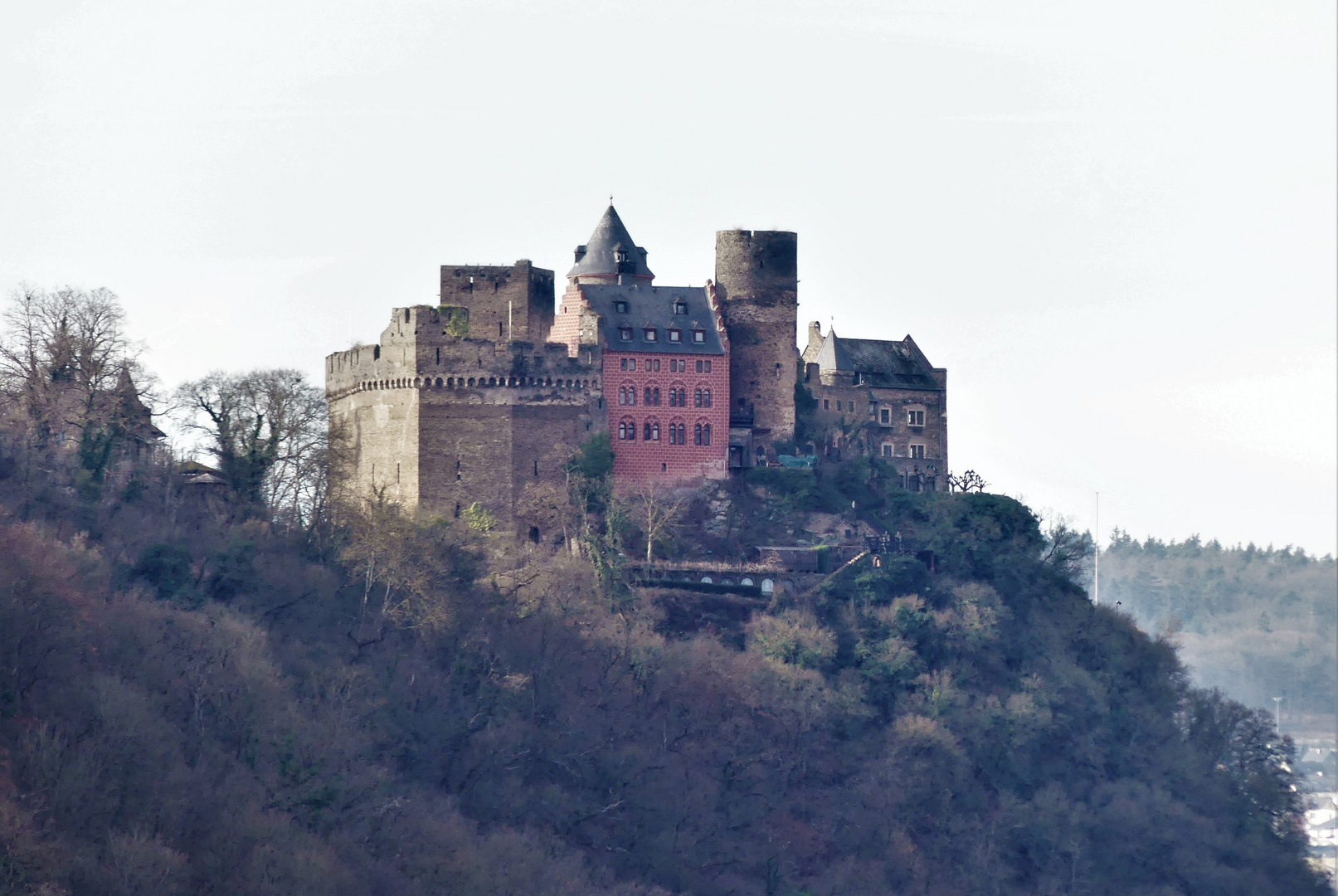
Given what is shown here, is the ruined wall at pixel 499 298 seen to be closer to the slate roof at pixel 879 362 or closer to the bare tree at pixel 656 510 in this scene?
the bare tree at pixel 656 510

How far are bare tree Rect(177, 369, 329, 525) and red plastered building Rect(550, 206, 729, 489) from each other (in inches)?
419

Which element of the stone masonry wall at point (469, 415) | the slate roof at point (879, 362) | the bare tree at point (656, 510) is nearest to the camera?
the stone masonry wall at point (469, 415)

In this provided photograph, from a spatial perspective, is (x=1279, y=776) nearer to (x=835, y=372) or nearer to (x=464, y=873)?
(x=835, y=372)

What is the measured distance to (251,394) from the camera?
80875 mm

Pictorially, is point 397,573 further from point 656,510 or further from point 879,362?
point 879,362

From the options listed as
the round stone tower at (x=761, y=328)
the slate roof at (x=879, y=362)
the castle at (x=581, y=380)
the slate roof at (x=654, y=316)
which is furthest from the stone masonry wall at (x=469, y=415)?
A: the slate roof at (x=879, y=362)

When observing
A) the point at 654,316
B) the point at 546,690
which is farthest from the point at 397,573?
the point at 654,316

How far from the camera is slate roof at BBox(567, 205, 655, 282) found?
90188 mm

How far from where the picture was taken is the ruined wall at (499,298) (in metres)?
83.8

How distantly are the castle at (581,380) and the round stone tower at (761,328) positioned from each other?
0.22 feet

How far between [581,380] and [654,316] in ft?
15.4

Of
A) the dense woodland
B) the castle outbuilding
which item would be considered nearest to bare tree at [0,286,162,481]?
the dense woodland

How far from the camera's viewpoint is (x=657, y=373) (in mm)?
85500

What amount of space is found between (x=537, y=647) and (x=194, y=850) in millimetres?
22941
